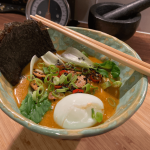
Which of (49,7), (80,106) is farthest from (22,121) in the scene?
(49,7)

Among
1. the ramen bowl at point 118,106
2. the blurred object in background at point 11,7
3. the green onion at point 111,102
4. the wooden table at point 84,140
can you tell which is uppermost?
the blurred object in background at point 11,7

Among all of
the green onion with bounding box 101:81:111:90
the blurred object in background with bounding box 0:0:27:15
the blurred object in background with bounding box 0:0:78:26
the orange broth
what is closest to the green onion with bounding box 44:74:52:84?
the orange broth

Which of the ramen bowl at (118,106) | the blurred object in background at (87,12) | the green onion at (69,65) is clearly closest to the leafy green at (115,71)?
the ramen bowl at (118,106)

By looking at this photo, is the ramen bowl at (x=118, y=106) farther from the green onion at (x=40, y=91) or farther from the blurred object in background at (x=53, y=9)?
the blurred object in background at (x=53, y=9)

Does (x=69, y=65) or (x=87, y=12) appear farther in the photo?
(x=87, y=12)

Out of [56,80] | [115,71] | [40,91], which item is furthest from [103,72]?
[40,91]

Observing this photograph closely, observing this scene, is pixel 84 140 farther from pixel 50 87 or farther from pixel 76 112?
pixel 50 87

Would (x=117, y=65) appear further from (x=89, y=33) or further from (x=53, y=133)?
(x=53, y=133)
